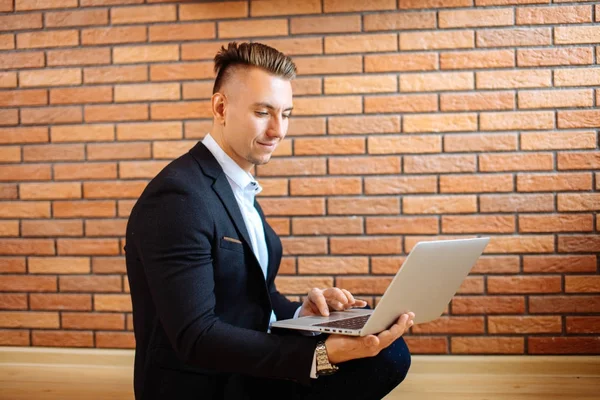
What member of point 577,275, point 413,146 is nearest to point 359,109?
point 413,146

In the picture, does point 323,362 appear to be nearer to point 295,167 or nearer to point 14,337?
point 295,167

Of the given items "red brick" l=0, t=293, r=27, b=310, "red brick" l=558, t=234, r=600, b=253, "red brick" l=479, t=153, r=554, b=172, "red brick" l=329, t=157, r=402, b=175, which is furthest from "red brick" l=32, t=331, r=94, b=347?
"red brick" l=558, t=234, r=600, b=253

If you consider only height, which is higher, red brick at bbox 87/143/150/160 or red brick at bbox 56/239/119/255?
red brick at bbox 87/143/150/160

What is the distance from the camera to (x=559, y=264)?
8.14ft

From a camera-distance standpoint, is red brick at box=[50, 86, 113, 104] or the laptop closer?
the laptop

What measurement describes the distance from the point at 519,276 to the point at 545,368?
406 mm

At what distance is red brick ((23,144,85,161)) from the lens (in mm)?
2670

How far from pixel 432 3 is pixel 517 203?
95 centimetres

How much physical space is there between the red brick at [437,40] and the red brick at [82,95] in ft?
4.48

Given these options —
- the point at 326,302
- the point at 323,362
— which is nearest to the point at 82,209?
the point at 326,302

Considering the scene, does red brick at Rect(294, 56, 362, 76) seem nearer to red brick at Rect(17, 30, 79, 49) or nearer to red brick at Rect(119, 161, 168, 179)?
red brick at Rect(119, 161, 168, 179)

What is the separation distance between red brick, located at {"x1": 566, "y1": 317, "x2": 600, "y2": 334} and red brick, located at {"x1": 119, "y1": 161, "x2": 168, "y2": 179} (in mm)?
1930

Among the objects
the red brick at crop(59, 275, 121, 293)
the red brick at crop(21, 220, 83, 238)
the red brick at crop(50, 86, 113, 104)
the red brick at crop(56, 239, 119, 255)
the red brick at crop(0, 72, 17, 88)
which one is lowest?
the red brick at crop(59, 275, 121, 293)

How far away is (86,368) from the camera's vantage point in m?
2.63
